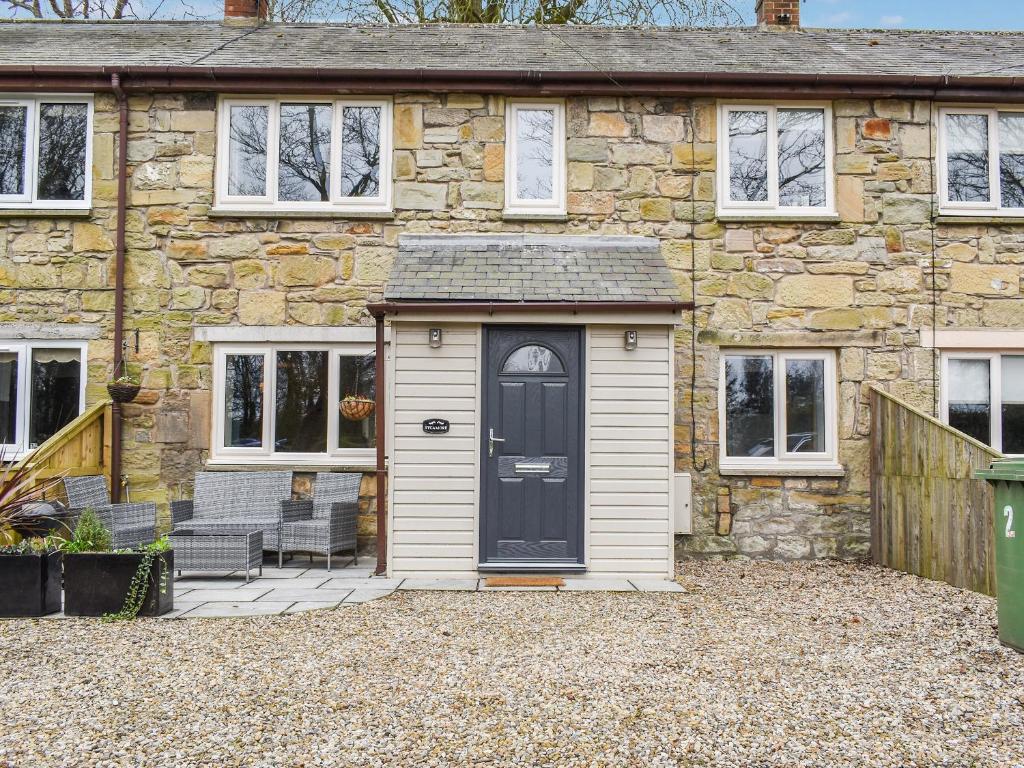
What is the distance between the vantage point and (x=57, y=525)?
8023 millimetres

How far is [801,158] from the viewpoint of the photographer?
396 inches

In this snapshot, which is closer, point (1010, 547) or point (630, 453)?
point (1010, 547)

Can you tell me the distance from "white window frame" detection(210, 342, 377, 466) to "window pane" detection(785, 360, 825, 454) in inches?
191

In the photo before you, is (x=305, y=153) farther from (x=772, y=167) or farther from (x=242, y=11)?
(x=772, y=167)

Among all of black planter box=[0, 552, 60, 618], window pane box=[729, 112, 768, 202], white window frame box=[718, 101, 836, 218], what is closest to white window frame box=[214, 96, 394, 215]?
white window frame box=[718, 101, 836, 218]

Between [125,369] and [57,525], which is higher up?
[125,369]

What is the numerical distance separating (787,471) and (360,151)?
627 cm

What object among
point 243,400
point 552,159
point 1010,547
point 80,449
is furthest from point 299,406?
point 1010,547

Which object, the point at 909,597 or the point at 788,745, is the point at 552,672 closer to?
the point at 788,745

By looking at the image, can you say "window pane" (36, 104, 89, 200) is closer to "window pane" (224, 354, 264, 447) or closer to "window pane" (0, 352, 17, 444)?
"window pane" (0, 352, 17, 444)

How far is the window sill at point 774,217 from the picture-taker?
9805 millimetres

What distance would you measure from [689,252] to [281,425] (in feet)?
17.0

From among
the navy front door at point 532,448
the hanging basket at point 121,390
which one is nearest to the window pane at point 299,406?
the hanging basket at point 121,390

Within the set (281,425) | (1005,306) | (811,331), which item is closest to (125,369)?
(281,425)
